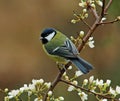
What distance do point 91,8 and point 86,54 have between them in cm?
623

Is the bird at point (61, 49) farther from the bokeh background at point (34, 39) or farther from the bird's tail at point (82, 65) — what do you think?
the bokeh background at point (34, 39)

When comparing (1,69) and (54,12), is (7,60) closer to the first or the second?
(1,69)

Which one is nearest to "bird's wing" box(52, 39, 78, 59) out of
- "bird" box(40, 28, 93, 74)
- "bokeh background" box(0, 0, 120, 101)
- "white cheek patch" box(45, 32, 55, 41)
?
"bird" box(40, 28, 93, 74)

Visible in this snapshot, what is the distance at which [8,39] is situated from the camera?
8891 millimetres

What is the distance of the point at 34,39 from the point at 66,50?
629 cm

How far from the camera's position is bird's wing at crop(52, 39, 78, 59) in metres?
2.45

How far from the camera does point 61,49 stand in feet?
8.34

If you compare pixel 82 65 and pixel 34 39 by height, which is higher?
pixel 34 39

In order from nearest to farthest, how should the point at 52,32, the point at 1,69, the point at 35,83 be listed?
1. the point at 35,83
2. the point at 52,32
3. the point at 1,69

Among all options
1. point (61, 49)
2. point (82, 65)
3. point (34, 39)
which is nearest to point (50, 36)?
point (61, 49)

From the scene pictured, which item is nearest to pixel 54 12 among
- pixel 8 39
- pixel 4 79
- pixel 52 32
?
pixel 8 39

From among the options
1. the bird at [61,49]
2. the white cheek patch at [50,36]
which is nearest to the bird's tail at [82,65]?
the bird at [61,49]

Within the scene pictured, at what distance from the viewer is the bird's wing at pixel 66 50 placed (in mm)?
2448

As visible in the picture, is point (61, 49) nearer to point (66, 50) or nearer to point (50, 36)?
point (66, 50)
